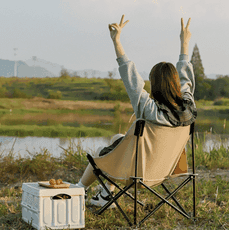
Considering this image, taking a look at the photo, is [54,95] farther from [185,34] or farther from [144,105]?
[144,105]

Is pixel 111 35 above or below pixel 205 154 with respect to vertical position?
above

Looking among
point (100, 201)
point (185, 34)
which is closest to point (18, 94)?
point (100, 201)

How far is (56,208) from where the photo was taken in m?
1.84

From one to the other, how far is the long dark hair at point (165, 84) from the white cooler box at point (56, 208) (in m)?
0.71

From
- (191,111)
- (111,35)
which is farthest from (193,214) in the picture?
(111,35)

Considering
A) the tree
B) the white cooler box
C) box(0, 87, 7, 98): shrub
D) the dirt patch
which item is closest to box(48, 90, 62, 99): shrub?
the dirt patch

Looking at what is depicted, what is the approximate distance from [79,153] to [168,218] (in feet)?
5.76

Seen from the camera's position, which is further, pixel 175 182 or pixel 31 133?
pixel 31 133

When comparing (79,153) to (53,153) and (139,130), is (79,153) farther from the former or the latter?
(139,130)

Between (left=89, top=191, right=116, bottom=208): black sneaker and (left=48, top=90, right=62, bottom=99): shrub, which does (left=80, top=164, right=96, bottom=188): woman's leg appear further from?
(left=48, top=90, right=62, bottom=99): shrub

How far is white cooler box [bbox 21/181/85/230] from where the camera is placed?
1.82m

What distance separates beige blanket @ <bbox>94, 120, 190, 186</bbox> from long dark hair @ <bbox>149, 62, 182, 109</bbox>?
152 millimetres

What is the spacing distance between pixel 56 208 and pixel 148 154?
0.60 metres

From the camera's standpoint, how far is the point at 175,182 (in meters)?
3.23
